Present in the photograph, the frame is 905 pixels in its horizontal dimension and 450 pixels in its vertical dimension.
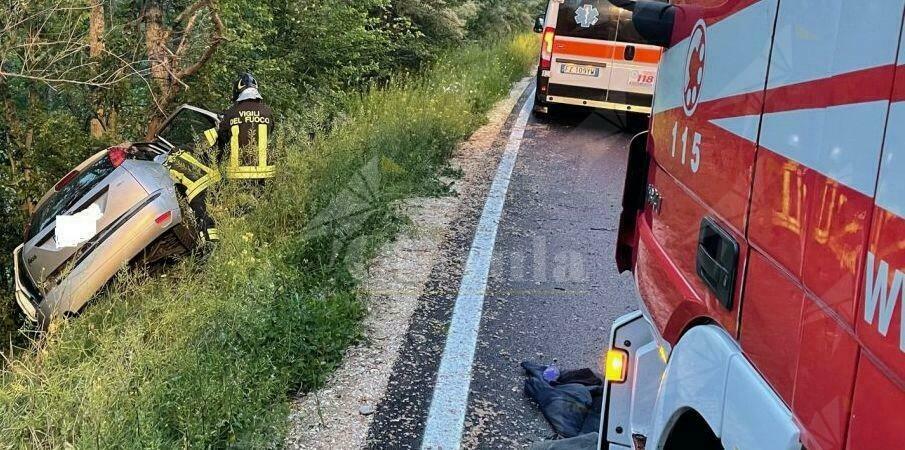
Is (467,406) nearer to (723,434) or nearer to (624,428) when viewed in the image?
(624,428)

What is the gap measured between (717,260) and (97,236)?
16.4 feet

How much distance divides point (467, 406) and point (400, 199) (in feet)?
10.4

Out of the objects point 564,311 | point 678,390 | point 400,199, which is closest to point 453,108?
point 400,199

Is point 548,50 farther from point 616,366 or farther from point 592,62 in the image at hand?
point 616,366

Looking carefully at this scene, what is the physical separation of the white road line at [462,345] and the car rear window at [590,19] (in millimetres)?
4442

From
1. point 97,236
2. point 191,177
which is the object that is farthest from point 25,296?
point 191,177

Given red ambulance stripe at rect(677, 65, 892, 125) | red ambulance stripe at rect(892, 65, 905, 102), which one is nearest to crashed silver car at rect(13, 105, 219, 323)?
red ambulance stripe at rect(677, 65, 892, 125)

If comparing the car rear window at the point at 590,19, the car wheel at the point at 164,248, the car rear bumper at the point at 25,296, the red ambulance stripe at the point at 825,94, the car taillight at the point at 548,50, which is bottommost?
the car rear bumper at the point at 25,296

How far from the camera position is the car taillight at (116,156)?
20.5ft

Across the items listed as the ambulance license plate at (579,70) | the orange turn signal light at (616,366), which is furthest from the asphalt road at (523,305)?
the ambulance license plate at (579,70)

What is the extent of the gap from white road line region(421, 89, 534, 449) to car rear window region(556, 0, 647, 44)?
4442 mm

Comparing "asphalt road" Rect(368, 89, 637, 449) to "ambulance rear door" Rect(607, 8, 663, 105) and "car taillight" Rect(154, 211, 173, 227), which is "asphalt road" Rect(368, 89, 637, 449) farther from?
"ambulance rear door" Rect(607, 8, 663, 105)

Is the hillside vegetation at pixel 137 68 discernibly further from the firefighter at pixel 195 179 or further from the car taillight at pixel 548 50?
the car taillight at pixel 548 50

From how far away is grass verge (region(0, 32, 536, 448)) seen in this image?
322cm
